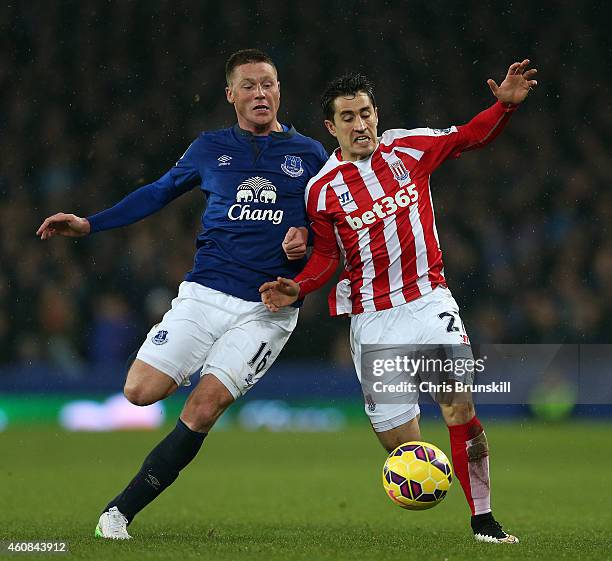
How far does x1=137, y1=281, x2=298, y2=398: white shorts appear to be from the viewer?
17.7 ft

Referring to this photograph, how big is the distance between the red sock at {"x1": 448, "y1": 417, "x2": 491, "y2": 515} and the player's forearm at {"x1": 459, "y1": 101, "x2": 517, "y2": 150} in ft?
4.55

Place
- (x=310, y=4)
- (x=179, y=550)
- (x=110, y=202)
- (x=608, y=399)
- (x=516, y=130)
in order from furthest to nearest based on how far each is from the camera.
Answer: (x=310, y=4) < (x=516, y=130) < (x=110, y=202) < (x=608, y=399) < (x=179, y=550)

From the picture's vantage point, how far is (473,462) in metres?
5.38

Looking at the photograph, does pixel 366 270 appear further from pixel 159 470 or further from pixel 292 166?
pixel 159 470

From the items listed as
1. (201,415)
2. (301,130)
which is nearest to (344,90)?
(201,415)

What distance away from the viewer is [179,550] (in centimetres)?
491

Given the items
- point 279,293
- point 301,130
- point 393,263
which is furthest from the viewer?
point 301,130

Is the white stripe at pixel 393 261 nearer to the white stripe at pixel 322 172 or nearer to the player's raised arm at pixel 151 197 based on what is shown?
the white stripe at pixel 322 172

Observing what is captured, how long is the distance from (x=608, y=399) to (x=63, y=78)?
358 inches

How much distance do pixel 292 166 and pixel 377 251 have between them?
2.11 feet

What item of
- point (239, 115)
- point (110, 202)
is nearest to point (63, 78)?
point (110, 202)

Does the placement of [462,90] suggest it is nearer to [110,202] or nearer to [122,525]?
[110,202]

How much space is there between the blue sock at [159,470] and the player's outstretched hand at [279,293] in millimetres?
710

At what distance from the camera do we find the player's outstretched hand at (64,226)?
5734 mm
